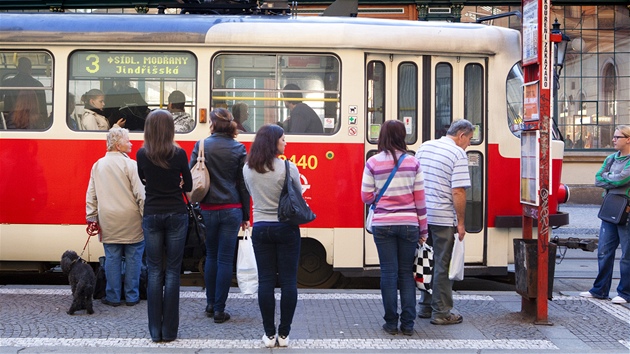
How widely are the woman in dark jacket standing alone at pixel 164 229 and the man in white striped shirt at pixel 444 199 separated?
2.06 metres

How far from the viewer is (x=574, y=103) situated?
20.8m

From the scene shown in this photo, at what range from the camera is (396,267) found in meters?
6.38

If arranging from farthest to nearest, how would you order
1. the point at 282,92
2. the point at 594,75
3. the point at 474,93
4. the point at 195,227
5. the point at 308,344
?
the point at 594,75 < the point at 474,93 < the point at 282,92 < the point at 195,227 < the point at 308,344

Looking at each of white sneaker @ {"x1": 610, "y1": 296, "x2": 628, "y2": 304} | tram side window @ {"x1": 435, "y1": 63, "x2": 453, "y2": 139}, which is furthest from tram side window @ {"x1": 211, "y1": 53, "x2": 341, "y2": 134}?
white sneaker @ {"x1": 610, "y1": 296, "x2": 628, "y2": 304}

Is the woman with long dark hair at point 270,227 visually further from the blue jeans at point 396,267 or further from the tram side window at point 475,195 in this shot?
the tram side window at point 475,195

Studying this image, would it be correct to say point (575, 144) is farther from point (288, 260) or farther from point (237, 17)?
point (288, 260)

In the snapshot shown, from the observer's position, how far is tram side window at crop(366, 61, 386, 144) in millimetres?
8648

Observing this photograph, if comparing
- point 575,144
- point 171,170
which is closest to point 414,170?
point 171,170

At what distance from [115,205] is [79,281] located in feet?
2.52

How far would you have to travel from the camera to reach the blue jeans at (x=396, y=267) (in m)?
6.30

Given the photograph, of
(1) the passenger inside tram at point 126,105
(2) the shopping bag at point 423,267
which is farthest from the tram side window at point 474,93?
(1) the passenger inside tram at point 126,105

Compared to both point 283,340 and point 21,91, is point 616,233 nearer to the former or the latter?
point 283,340

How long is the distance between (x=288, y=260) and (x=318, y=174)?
2.76m

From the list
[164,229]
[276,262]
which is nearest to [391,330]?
[276,262]
